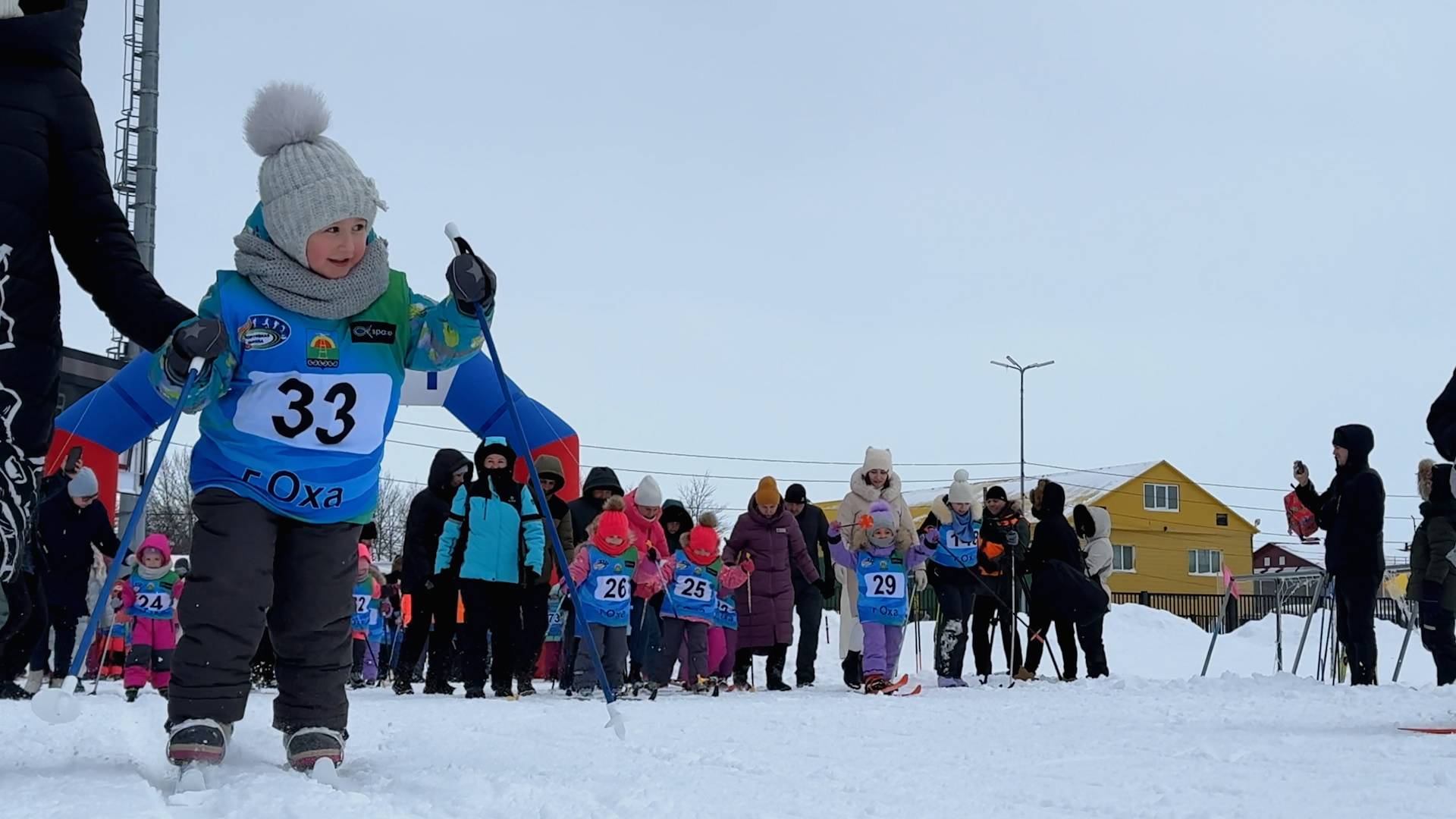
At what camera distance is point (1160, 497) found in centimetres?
5762

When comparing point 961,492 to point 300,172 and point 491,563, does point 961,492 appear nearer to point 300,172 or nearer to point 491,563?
point 491,563

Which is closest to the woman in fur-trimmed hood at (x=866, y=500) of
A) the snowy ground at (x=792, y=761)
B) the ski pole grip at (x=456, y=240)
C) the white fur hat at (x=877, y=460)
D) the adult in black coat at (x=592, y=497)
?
the white fur hat at (x=877, y=460)

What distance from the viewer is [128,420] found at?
13.7 metres

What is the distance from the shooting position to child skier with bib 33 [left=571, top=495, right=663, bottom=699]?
32.0 feet

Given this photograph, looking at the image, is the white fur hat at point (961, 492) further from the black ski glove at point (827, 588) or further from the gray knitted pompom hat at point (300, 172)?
the gray knitted pompom hat at point (300, 172)

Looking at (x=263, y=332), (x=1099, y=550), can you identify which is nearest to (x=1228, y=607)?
(x=1099, y=550)

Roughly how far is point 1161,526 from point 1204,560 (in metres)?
3.22

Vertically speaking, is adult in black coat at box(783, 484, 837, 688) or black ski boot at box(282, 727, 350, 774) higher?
adult in black coat at box(783, 484, 837, 688)

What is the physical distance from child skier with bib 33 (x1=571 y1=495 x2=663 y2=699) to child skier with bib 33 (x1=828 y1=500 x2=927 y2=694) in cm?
183

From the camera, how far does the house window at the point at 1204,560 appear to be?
5809cm

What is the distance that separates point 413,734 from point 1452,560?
452 cm

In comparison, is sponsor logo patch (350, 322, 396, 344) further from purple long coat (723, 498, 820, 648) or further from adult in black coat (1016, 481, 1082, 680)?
adult in black coat (1016, 481, 1082, 680)

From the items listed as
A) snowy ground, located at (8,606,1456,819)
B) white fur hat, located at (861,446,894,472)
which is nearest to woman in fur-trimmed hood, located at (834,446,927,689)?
white fur hat, located at (861,446,894,472)

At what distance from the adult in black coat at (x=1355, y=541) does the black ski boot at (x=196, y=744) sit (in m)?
7.83
